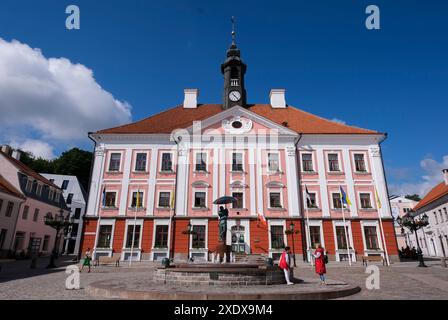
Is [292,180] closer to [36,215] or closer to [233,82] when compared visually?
[233,82]

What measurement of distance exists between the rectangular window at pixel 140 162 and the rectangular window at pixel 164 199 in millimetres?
3236

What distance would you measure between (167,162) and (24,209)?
18.7 m

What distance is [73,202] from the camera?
4791 cm

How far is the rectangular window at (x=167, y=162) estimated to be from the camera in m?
28.1

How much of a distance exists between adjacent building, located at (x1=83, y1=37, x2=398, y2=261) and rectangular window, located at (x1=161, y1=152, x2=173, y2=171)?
0.34 ft

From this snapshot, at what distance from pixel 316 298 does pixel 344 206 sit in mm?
19967

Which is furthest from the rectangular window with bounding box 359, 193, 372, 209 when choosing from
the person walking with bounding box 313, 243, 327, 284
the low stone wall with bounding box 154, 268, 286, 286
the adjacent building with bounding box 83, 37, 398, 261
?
the low stone wall with bounding box 154, 268, 286, 286

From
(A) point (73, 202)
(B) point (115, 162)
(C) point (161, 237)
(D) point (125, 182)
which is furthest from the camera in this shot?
(A) point (73, 202)

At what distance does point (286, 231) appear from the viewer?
965 inches

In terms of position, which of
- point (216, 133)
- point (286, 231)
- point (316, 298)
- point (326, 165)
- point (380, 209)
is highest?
point (216, 133)

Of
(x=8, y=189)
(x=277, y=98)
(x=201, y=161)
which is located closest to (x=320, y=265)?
(x=201, y=161)

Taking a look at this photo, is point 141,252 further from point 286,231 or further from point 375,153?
point 375,153

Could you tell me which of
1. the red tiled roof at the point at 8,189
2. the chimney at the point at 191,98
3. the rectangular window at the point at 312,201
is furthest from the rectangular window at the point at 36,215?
the rectangular window at the point at 312,201
